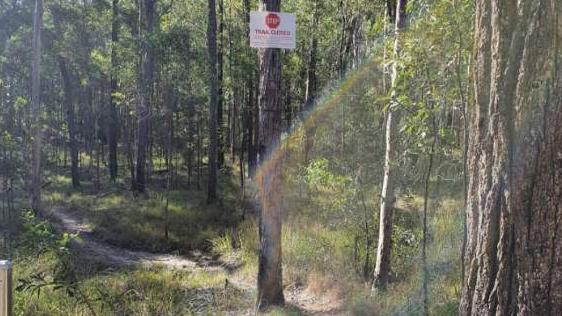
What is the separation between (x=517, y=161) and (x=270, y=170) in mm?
3855

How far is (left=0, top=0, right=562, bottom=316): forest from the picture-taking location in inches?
80.7

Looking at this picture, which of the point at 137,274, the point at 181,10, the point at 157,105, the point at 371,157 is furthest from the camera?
the point at 181,10

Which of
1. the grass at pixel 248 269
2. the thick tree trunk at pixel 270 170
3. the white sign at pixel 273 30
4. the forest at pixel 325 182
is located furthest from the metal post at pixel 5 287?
the white sign at pixel 273 30

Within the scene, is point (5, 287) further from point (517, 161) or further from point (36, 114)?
point (36, 114)

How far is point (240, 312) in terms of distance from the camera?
20.1 feet

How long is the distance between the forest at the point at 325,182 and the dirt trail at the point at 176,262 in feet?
0.18

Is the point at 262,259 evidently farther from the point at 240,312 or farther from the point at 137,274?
the point at 137,274

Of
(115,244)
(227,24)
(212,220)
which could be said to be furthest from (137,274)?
(227,24)

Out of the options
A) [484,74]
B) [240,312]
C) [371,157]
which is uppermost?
[484,74]

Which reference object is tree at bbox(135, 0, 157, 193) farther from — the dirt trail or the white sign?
the white sign

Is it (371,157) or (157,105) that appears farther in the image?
(157,105)

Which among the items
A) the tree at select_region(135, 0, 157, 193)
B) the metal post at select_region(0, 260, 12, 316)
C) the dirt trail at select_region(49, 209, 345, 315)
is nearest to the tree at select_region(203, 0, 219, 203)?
→ the tree at select_region(135, 0, 157, 193)

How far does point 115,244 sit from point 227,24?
12.9 metres

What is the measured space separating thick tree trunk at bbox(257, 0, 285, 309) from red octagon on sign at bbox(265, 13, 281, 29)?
202 mm
